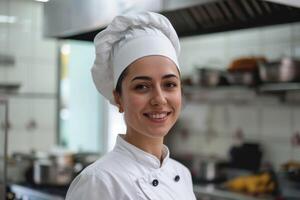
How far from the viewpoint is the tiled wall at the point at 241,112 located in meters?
3.13

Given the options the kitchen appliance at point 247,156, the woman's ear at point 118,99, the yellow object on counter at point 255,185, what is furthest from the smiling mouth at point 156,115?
the kitchen appliance at point 247,156

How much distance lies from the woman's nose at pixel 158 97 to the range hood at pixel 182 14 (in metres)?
1.02

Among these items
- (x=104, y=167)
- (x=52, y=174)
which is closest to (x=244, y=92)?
(x=52, y=174)

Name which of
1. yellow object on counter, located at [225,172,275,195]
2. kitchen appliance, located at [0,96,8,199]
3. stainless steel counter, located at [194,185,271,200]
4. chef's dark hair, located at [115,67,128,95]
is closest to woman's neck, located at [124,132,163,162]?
chef's dark hair, located at [115,67,128,95]

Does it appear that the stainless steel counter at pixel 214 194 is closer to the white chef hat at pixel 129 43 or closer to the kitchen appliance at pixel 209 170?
the kitchen appliance at pixel 209 170

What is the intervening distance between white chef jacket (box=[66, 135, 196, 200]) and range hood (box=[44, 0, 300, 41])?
1.02 metres

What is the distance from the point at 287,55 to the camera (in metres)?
3.12

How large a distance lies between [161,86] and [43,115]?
319 centimetres

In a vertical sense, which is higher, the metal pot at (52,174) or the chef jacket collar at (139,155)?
the chef jacket collar at (139,155)

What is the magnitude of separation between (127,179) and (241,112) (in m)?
2.40

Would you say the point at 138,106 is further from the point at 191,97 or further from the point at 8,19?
the point at 8,19

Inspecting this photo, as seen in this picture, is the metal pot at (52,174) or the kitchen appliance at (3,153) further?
the metal pot at (52,174)

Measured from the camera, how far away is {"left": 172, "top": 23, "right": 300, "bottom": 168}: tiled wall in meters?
3.13

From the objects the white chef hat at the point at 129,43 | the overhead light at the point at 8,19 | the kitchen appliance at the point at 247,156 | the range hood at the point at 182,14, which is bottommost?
the kitchen appliance at the point at 247,156
